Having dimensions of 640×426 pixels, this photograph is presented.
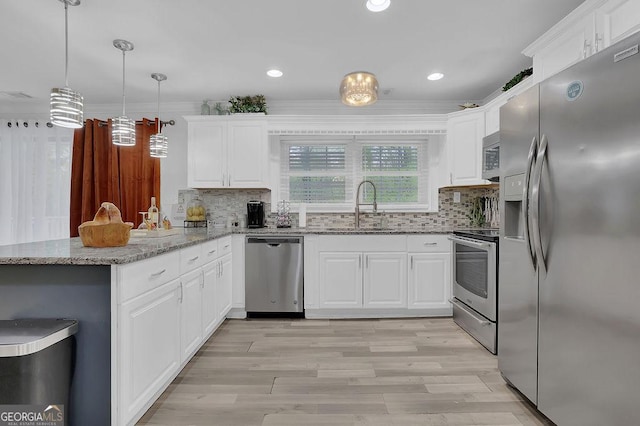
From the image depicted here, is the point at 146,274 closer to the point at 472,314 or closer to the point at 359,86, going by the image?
the point at 359,86

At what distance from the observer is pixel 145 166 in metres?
4.02

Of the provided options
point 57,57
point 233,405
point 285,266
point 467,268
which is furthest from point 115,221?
point 467,268

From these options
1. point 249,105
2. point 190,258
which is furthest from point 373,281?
point 249,105

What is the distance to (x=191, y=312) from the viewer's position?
2344 millimetres

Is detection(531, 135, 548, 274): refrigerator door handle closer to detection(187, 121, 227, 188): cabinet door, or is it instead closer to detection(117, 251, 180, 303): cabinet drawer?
detection(117, 251, 180, 303): cabinet drawer

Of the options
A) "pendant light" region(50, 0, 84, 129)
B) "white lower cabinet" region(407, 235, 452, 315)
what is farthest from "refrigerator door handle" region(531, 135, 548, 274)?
"pendant light" region(50, 0, 84, 129)

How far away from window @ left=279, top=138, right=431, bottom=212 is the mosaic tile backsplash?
19cm

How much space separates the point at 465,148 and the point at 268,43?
2295 millimetres

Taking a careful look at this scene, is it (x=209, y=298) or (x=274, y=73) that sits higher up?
(x=274, y=73)

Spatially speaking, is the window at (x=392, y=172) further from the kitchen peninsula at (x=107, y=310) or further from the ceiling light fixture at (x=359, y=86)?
the kitchen peninsula at (x=107, y=310)

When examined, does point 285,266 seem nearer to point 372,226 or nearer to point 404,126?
point 372,226

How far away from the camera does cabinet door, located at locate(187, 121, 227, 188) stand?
374 centimetres

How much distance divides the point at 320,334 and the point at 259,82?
8.56 ft

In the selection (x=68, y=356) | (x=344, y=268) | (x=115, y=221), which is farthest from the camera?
(x=344, y=268)
